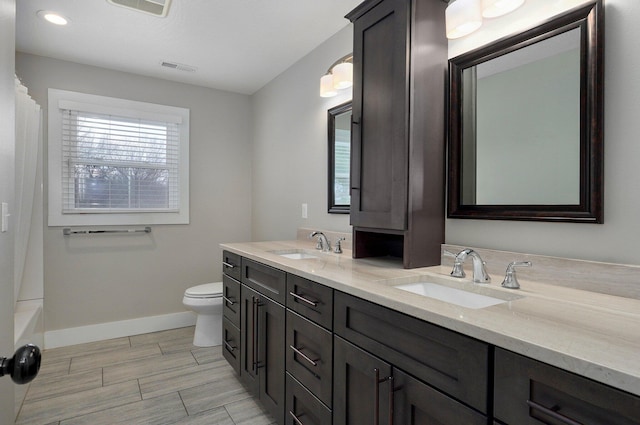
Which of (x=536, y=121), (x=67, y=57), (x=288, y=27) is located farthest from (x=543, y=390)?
(x=67, y=57)

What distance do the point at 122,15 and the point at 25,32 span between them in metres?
0.83

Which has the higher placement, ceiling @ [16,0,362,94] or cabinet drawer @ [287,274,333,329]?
ceiling @ [16,0,362,94]

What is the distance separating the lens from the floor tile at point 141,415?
6.21ft

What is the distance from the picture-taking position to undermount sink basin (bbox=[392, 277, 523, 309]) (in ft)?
3.86

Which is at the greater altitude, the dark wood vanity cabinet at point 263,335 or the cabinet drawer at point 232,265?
the cabinet drawer at point 232,265

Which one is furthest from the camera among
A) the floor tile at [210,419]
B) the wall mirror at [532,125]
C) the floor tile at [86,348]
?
the floor tile at [86,348]

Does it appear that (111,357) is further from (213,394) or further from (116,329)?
(213,394)

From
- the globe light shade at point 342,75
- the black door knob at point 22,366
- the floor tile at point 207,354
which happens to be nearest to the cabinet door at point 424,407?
the black door knob at point 22,366

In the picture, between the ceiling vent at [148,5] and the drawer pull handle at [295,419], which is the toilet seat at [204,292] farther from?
the ceiling vent at [148,5]

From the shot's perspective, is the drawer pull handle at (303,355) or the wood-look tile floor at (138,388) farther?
the wood-look tile floor at (138,388)

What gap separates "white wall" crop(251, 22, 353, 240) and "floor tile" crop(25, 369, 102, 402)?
173 cm

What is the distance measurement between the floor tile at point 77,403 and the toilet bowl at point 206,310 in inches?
26.9

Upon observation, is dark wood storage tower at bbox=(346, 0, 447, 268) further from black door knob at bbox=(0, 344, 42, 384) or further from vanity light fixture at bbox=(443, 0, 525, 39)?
black door knob at bbox=(0, 344, 42, 384)

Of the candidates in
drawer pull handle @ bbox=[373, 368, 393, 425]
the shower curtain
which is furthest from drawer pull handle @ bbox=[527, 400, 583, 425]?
the shower curtain
